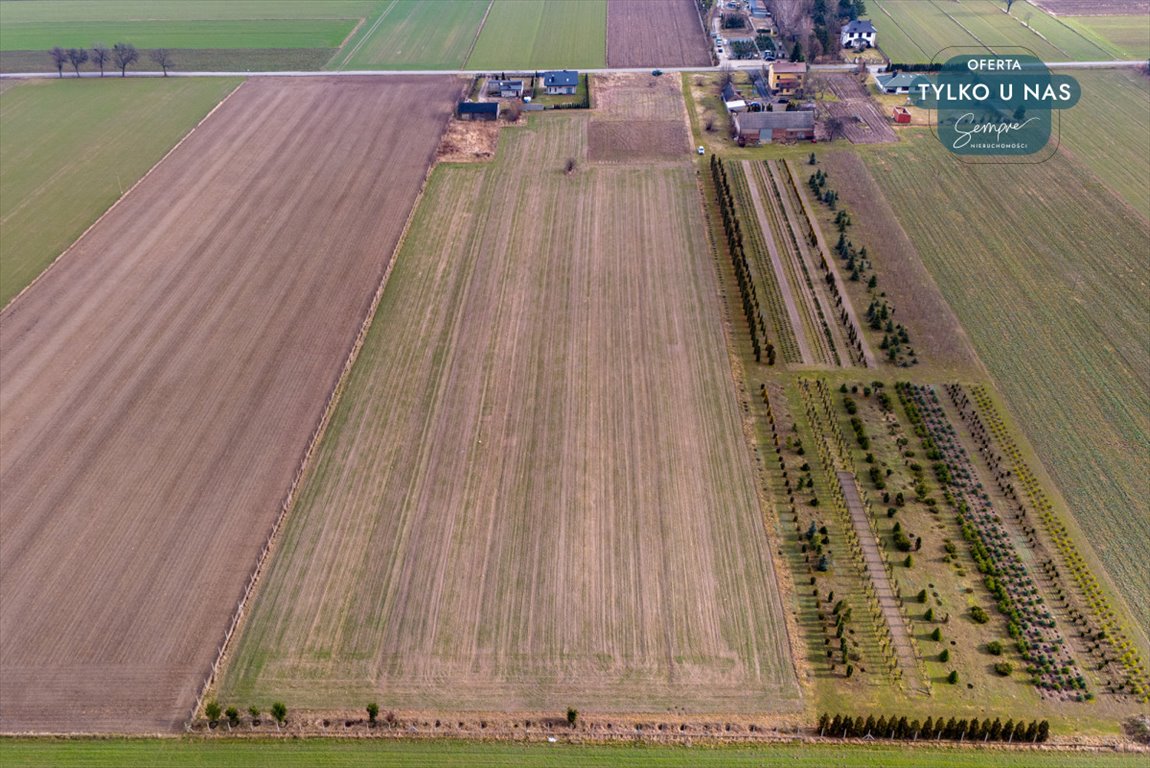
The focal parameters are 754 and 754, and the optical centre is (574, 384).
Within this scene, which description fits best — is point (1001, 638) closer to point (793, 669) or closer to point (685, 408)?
point (793, 669)

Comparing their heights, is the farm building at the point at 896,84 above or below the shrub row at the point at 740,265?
above

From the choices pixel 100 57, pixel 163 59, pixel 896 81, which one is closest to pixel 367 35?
pixel 163 59

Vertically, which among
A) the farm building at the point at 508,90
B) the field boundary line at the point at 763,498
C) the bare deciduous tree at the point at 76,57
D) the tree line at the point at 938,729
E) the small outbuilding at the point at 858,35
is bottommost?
the tree line at the point at 938,729

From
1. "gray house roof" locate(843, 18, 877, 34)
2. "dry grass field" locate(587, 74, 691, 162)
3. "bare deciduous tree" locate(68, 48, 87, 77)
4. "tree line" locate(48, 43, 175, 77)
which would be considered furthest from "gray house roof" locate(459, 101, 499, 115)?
"bare deciduous tree" locate(68, 48, 87, 77)

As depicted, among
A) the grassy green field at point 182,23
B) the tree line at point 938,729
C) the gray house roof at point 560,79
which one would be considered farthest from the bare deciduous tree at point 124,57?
the tree line at point 938,729

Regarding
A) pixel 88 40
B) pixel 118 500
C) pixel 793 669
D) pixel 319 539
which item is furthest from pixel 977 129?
pixel 88 40

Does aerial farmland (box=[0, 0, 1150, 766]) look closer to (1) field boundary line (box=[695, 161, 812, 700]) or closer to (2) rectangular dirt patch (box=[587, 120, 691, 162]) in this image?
(1) field boundary line (box=[695, 161, 812, 700])

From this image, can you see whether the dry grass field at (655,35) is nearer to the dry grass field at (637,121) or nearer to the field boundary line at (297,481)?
the dry grass field at (637,121)
